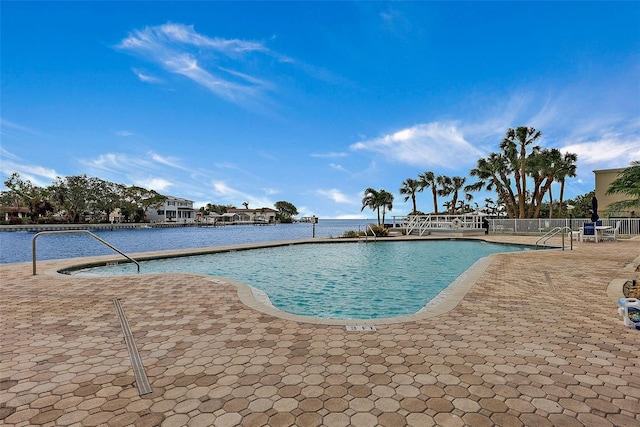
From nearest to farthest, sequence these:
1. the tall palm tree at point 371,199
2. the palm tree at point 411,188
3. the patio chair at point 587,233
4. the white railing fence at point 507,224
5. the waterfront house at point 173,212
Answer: the patio chair at point 587,233, the white railing fence at point 507,224, the tall palm tree at point 371,199, the palm tree at point 411,188, the waterfront house at point 173,212

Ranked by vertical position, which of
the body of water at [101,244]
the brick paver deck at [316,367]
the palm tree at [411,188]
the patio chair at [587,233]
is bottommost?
the body of water at [101,244]

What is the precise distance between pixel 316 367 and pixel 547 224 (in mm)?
25571

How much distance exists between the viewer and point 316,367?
8.73 ft

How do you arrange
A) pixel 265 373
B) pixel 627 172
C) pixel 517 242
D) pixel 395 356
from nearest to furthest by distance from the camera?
1. pixel 265 373
2. pixel 395 356
3. pixel 627 172
4. pixel 517 242

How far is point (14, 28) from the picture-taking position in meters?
10.0

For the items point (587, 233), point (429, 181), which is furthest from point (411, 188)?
point (587, 233)

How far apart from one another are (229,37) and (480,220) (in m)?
20.9

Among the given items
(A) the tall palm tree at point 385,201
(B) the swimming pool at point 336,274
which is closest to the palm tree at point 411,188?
(A) the tall palm tree at point 385,201

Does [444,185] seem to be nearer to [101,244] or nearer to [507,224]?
[507,224]

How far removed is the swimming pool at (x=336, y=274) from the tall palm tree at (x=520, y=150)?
19.6 metres

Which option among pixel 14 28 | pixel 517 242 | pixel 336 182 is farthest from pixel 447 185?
pixel 14 28

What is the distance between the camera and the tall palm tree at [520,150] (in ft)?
98.3

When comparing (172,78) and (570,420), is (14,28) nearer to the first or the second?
(172,78)

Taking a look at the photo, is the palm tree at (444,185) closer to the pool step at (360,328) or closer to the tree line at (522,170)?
the tree line at (522,170)
